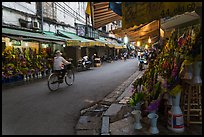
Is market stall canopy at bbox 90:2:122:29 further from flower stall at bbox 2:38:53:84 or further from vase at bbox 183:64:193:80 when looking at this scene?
flower stall at bbox 2:38:53:84

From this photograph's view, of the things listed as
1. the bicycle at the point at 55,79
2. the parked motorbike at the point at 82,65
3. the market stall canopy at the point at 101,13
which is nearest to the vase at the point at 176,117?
the market stall canopy at the point at 101,13

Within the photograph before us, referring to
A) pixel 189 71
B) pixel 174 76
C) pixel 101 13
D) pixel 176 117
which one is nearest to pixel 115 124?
pixel 176 117

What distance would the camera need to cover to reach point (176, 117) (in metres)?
4.67

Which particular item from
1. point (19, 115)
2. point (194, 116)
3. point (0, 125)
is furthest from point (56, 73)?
point (194, 116)

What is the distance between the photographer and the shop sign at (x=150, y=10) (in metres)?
4.02

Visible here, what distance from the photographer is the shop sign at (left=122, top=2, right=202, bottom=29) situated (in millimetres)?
4023

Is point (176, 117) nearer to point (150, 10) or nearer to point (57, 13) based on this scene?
point (150, 10)

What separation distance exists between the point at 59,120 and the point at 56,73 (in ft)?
16.8

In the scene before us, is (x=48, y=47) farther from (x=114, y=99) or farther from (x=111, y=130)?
(x=111, y=130)

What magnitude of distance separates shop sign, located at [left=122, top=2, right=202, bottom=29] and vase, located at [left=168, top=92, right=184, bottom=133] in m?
1.67

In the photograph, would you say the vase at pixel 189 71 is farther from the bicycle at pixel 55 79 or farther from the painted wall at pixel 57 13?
the painted wall at pixel 57 13

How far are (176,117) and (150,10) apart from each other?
2.27 meters

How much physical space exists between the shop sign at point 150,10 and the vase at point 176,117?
5.48 feet

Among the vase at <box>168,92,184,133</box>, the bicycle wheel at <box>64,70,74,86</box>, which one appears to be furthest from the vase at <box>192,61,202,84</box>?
the bicycle wheel at <box>64,70,74,86</box>
